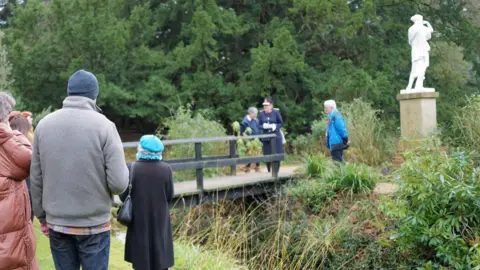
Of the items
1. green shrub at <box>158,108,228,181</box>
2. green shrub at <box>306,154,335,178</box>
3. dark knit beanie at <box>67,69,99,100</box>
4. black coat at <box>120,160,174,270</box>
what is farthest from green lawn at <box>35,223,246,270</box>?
green shrub at <box>158,108,228,181</box>

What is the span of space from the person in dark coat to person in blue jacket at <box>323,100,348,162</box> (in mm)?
5433

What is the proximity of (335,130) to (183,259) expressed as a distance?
15.2ft

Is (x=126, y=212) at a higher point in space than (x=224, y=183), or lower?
higher

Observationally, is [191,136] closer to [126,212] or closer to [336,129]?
[336,129]

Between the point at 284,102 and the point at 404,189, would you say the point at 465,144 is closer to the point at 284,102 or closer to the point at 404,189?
the point at 404,189

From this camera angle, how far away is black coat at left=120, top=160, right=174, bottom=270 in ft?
15.0

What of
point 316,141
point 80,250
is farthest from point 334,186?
point 316,141

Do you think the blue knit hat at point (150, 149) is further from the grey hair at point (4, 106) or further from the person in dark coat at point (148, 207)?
the grey hair at point (4, 106)

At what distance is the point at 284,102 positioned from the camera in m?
19.1

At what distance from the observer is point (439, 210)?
6523 millimetres

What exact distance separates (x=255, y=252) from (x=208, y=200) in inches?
57.4

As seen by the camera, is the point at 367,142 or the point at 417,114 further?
the point at 367,142

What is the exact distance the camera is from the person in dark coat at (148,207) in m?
4.59

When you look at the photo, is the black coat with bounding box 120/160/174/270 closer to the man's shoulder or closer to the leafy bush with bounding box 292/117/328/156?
the man's shoulder
